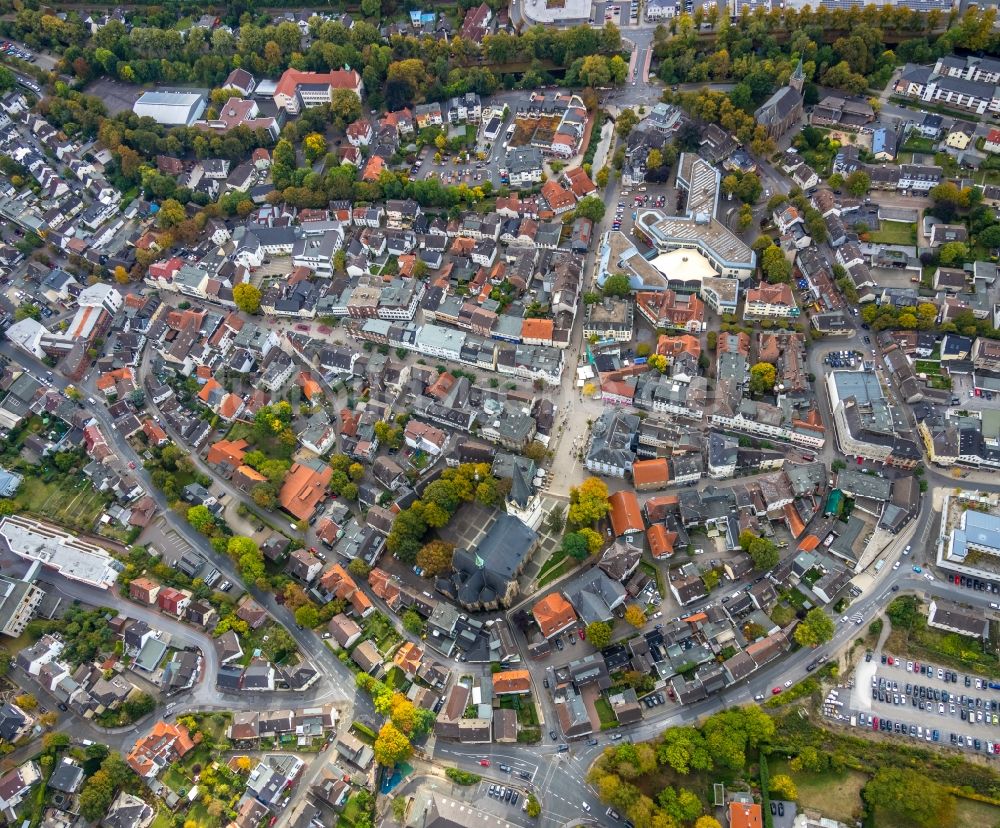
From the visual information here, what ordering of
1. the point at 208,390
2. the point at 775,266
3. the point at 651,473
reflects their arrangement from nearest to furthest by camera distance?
the point at 651,473 → the point at 775,266 → the point at 208,390

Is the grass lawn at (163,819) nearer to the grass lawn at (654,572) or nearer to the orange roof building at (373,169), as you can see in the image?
the grass lawn at (654,572)

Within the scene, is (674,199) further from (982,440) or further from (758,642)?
(758,642)

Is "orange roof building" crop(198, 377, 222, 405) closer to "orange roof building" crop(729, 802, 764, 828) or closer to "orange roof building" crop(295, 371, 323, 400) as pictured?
"orange roof building" crop(295, 371, 323, 400)

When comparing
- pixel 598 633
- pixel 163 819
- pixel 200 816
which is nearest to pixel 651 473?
pixel 598 633

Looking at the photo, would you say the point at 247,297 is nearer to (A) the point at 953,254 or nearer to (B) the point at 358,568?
(B) the point at 358,568

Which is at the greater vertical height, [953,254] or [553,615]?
[953,254]

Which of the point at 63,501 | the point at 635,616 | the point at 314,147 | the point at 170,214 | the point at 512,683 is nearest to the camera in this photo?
the point at 512,683

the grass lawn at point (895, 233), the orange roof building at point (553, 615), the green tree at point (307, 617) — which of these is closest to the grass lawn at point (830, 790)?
the orange roof building at point (553, 615)

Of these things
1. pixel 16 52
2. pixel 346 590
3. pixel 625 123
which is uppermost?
pixel 16 52
